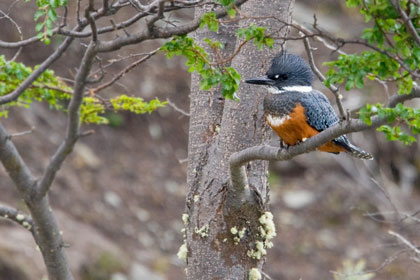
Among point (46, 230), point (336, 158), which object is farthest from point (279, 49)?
point (336, 158)

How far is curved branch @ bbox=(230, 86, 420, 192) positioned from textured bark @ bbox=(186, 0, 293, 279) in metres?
0.14

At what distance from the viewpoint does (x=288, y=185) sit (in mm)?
8875

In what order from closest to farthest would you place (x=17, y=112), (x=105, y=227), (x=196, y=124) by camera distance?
1. (x=196, y=124)
2. (x=105, y=227)
3. (x=17, y=112)

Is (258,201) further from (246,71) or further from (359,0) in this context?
(359,0)

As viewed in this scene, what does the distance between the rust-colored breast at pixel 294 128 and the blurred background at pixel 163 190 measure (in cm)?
385

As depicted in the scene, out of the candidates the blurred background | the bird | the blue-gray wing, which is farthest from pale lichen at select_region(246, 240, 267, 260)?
the blurred background

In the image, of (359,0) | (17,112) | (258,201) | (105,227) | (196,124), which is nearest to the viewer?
(359,0)

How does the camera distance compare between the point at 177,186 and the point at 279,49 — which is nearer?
the point at 279,49

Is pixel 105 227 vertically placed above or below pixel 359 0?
above

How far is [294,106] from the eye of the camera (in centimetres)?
330

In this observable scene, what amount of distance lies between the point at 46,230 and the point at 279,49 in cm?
166

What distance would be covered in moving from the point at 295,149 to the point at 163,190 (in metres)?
5.64

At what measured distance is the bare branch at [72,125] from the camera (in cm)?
302

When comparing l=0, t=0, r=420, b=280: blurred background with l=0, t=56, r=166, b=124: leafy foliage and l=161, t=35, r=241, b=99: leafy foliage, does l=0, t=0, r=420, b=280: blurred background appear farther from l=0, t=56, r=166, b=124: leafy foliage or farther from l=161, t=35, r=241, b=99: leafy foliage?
l=161, t=35, r=241, b=99: leafy foliage
